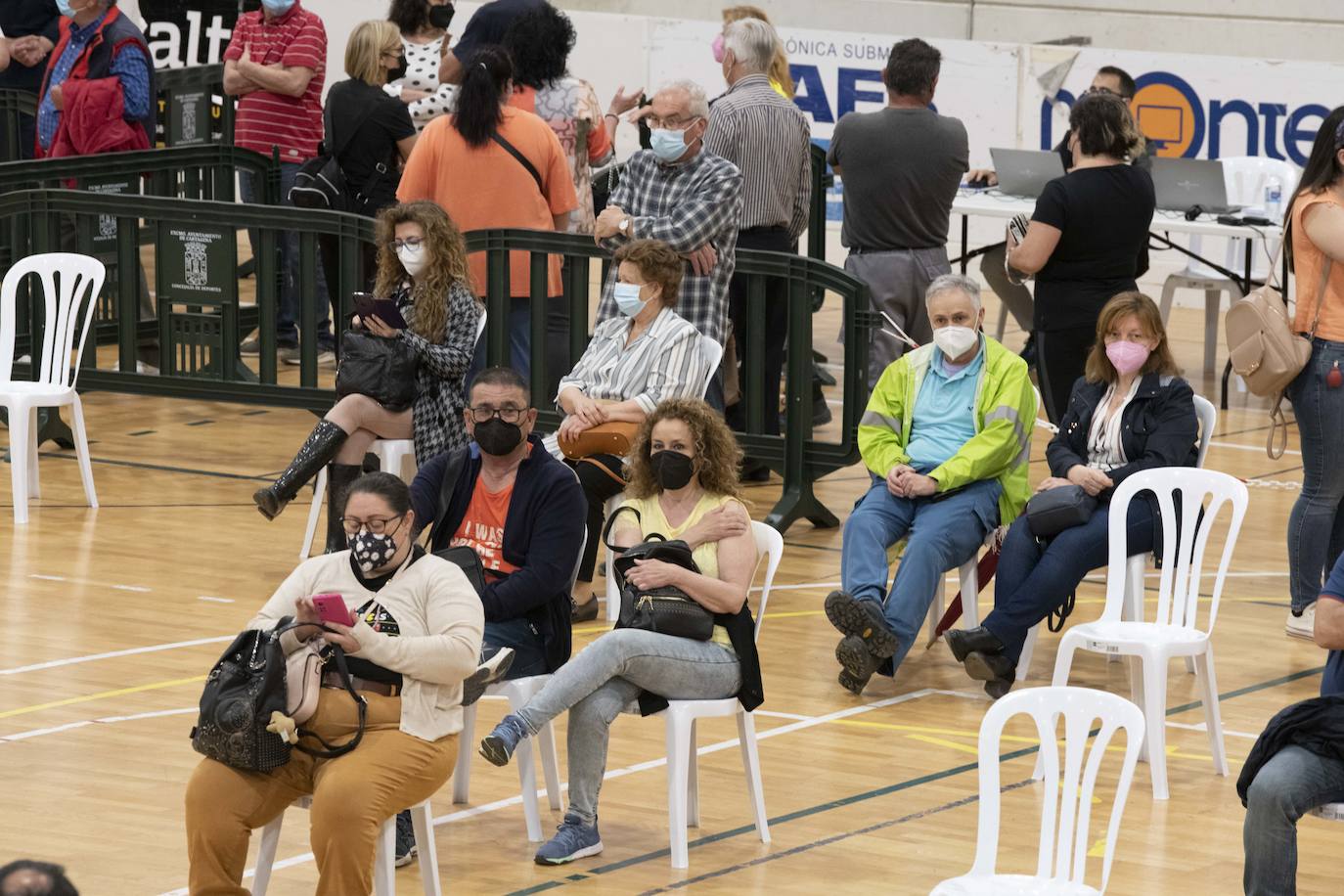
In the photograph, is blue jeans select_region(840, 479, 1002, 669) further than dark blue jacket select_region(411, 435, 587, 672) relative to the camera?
Yes

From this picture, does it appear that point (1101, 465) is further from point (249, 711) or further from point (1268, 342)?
point (249, 711)

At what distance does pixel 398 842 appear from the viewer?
581cm

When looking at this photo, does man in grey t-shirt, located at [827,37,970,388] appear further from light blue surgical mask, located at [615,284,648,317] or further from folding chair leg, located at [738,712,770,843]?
folding chair leg, located at [738,712,770,843]

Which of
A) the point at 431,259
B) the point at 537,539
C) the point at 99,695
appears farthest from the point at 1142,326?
the point at 99,695

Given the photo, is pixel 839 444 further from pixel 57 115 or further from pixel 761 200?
pixel 57 115

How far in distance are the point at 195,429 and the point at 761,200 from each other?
347 centimetres

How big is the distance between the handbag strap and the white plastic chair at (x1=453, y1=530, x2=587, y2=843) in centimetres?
357

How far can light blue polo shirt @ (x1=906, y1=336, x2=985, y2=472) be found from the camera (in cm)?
784

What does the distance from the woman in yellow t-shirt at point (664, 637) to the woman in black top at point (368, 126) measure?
5032 millimetres

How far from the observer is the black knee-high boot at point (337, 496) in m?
8.70

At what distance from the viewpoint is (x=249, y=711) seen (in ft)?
16.7

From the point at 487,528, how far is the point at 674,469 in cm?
54

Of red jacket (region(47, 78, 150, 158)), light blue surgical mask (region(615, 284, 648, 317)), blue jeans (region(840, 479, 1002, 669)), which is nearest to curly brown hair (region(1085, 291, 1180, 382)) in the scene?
blue jeans (region(840, 479, 1002, 669))

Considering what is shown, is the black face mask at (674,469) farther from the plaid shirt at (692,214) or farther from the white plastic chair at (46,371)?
the white plastic chair at (46,371)
